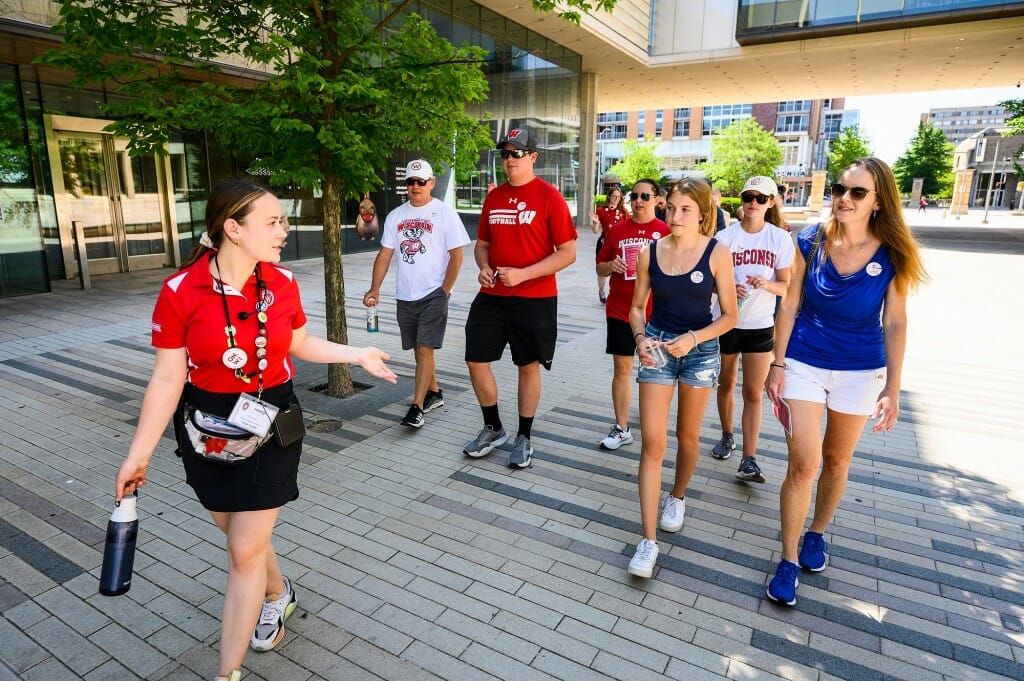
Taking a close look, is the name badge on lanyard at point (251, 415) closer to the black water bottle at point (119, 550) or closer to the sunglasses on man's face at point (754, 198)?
the black water bottle at point (119, 550)

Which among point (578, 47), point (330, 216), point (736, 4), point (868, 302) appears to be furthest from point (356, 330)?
point (736, 4)

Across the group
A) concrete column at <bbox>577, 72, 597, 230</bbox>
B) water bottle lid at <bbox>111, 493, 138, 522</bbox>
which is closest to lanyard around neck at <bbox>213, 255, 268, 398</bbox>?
water bottle lid at <bbox>111, 493, 138, 522</bbox>

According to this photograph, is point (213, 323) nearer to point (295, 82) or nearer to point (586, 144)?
point (295, 82)

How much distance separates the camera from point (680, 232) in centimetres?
333

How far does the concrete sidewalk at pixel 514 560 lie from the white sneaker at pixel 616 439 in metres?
0.10

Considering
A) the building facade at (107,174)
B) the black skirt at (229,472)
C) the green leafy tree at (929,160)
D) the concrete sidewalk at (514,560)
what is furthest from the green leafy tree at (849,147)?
the black skirt at (229,472)

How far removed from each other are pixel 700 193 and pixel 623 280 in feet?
4.66

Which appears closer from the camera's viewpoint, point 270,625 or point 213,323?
point 213,323

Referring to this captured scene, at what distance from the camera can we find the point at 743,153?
49.0 meters

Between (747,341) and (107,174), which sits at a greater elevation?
(107,174)

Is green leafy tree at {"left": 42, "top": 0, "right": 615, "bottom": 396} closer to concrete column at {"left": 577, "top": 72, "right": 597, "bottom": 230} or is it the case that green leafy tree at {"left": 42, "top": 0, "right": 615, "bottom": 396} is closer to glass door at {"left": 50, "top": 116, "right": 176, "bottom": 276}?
glass door at {"left": 50, "top": 116, "right": 176, "bottom": 276}

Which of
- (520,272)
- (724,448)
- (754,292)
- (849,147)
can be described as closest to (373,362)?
(520,272)

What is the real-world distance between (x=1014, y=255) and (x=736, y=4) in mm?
11988

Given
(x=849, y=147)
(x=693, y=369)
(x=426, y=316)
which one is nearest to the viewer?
(x=693, y=369)
